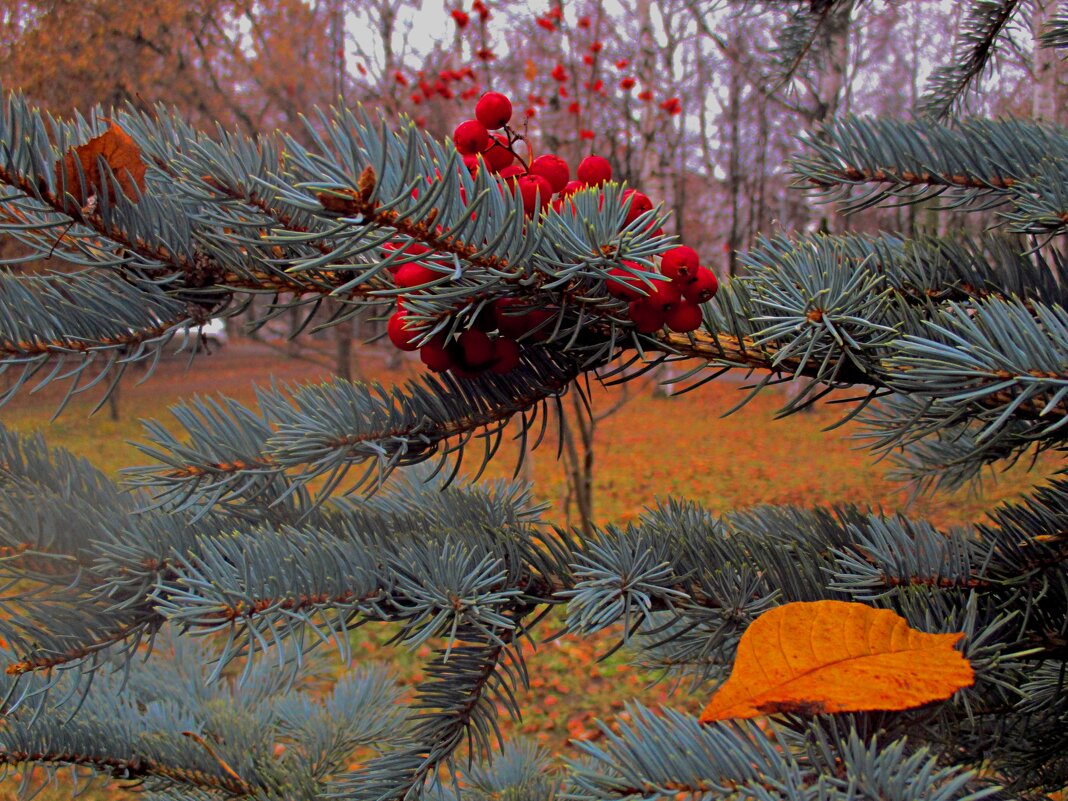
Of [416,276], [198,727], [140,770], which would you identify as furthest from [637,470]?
[416,276]

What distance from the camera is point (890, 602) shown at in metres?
0.68

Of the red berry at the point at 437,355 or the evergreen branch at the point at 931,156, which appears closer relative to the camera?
the red berry at the point at 437,355

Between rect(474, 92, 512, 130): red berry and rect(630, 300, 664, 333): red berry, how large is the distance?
205 mm

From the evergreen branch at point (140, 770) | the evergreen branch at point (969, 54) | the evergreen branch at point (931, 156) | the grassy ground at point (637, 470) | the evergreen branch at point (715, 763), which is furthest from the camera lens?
the grassy ground at point (637, 470)

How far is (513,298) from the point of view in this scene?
1.90 ft

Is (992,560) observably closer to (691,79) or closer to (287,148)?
(287,148)

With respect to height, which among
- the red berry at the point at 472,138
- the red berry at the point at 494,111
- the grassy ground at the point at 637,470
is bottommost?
the grassy ground at the point at 637,470

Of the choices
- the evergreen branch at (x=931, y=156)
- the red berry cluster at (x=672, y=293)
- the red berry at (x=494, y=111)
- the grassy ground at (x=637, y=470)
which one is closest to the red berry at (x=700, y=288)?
the red berry cluster at (x=672, y=293)

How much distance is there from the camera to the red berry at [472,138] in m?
0.64

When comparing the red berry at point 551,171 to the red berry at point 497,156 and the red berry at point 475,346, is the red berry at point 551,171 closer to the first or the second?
the red berry at point 497,156

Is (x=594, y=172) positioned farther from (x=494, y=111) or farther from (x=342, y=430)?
(x=342, y=430)

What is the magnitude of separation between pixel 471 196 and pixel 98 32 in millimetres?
7313

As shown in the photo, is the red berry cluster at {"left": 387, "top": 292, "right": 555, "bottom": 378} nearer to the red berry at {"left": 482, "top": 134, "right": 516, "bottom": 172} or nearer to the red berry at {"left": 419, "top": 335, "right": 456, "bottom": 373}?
the red berry at {"left": 419, "top": 335, "right": 456, "bottom": 373}

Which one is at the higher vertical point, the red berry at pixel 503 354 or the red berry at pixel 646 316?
the red berry at pixel 646 316
